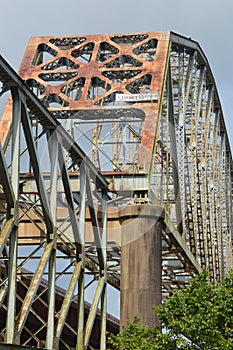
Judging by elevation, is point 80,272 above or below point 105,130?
below

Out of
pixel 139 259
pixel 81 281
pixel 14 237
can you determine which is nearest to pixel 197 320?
pixel 81 281

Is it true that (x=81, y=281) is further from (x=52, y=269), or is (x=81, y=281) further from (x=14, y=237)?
(x=14, y=237)

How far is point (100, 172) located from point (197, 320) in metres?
10.5

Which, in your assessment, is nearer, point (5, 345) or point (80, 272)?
point (5, 345)

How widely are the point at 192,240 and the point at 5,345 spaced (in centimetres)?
3145

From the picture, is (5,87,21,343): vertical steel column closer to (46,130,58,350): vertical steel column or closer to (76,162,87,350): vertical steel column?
(46,130,58,350): vertical steel column

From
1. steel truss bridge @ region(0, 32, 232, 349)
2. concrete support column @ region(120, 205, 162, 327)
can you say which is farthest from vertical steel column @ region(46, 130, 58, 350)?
concrete support column @ region(120, 205, 162, 327)

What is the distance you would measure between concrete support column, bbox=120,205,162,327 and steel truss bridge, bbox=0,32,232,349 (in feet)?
0.26

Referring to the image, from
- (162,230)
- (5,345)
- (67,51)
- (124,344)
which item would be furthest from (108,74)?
(5,345)

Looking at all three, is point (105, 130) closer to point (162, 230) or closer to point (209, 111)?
point (162, 230)

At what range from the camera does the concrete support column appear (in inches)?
1478

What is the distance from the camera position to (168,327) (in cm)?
3033

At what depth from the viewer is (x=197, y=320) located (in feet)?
95.4

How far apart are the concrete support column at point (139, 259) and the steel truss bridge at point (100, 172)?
0.26 ft
